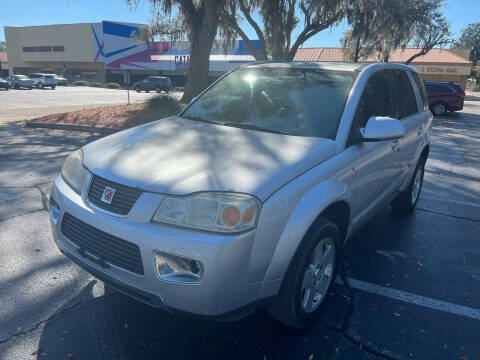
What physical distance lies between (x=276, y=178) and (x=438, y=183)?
223 inches

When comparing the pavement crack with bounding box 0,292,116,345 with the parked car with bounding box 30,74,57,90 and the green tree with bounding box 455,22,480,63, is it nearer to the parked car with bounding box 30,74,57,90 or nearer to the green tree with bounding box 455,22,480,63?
the parked car with bounding box 30,74,57,90

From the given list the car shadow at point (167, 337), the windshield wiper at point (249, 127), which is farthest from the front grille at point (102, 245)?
the windshield wiper at point (249, 127)

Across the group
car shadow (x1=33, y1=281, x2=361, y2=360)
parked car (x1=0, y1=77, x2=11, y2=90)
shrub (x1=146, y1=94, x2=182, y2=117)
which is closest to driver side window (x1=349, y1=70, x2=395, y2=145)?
car shadow (x1=33, y1=281, x2=361, y2=360)

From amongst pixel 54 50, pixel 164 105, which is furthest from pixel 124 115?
pixel 54 50

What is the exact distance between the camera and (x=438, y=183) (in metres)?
7.07

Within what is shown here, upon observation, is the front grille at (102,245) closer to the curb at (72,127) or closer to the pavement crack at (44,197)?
Answer: the pavement crack at (44,197)

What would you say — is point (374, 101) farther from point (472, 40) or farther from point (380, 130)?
point (472, 40)

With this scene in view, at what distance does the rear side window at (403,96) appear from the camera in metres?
4.37

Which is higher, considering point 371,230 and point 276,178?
point 276,178

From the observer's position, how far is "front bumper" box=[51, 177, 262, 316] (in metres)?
2.20

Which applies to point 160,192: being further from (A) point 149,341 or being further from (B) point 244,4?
(B) point 244,4

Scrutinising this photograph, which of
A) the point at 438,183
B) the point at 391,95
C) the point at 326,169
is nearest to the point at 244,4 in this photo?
the point at 438,183

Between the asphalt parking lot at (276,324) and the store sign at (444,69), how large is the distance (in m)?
44.1

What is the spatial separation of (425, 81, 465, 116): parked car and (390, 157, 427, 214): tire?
15.7m
